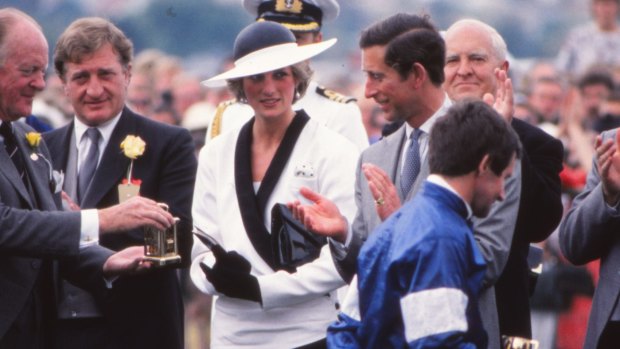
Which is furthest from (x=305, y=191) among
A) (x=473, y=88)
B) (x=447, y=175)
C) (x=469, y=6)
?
(x=469, y=6)

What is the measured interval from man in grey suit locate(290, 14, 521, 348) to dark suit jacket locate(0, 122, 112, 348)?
111 cm

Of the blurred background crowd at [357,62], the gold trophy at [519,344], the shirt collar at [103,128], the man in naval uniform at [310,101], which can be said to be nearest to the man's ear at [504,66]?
the man in naval uniform at [310,101]

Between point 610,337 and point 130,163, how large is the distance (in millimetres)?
2474

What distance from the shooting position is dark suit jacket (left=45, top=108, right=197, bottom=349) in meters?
7.48

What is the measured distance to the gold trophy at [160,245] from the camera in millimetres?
7027

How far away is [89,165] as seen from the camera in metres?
7.66

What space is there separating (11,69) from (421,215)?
233 cm

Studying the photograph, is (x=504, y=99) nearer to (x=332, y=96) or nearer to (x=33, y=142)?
(x=332, y=96)

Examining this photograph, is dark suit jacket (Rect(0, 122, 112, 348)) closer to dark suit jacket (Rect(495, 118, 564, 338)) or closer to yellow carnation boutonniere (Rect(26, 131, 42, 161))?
yellow carnation boutonniere (Rect(26, 131, 42, 161))

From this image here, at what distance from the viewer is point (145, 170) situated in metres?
7.62

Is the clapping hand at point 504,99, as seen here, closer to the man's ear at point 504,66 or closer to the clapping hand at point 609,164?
the clapping hand at point 609,164

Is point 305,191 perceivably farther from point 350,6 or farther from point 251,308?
point 350,6

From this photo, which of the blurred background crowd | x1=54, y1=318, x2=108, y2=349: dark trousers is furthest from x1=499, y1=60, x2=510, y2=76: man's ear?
the blurred background crowd

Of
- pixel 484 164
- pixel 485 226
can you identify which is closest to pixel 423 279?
pixel 484 164
